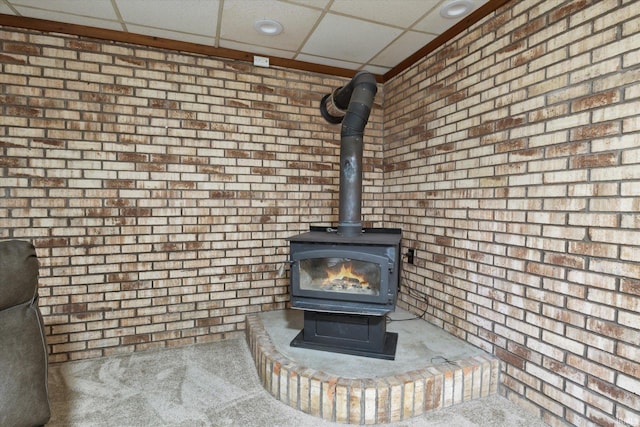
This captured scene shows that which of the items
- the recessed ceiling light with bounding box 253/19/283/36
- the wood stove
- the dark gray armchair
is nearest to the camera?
the dark gray armchair

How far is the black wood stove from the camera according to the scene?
2.06 meters

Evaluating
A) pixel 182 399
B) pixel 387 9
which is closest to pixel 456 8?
pixel 387 9

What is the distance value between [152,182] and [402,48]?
2.39 m

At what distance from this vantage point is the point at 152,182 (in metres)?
2.68

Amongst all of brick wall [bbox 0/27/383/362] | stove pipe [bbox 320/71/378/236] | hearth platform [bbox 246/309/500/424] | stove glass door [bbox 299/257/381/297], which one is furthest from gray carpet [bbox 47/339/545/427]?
stove pipe [bbox 320/71/378/236]

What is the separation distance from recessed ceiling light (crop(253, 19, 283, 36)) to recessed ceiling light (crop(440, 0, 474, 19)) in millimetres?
1169

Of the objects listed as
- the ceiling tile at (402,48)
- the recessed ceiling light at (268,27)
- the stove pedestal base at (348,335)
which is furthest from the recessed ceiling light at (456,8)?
the stove pedestal base at (348,335)

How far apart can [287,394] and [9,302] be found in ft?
4.70

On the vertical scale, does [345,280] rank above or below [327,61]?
below

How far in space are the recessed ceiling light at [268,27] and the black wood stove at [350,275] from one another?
72cm

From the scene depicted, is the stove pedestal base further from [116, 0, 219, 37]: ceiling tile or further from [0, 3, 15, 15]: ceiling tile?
[0, 3, 15, 15]: ceiling tile

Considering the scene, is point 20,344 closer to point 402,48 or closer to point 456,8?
point 456,8

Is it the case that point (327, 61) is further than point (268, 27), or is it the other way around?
point (327, 61)

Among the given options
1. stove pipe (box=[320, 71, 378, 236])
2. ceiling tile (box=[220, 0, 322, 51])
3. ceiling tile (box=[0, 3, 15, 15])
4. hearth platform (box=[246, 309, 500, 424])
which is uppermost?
ceiling tile (box=[220, 0, 322, 51])
